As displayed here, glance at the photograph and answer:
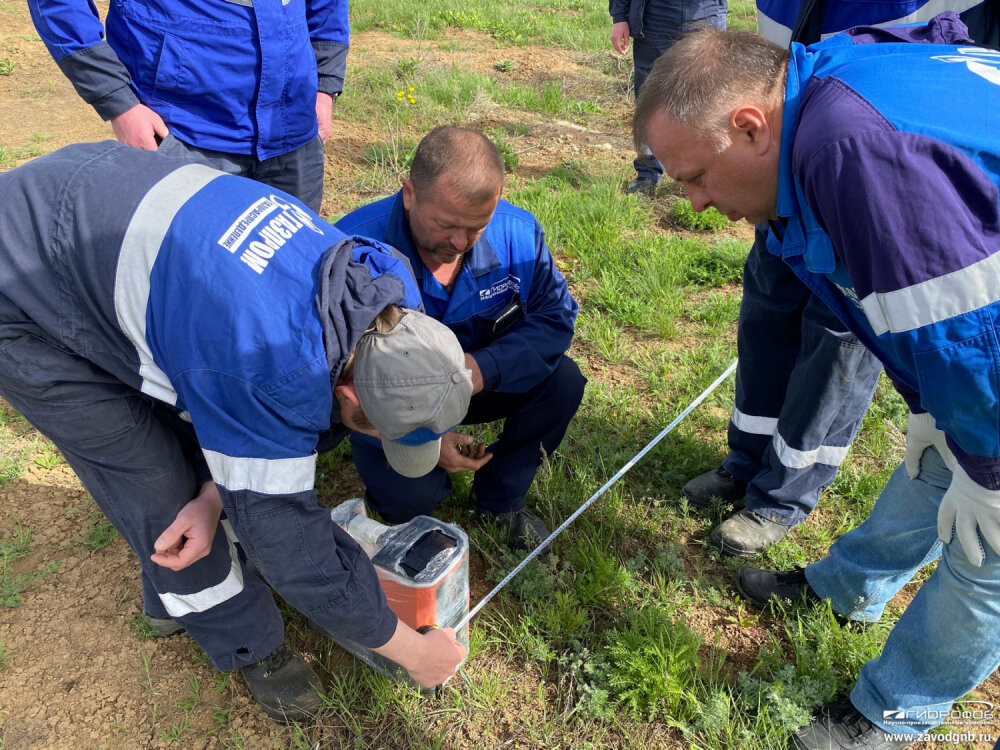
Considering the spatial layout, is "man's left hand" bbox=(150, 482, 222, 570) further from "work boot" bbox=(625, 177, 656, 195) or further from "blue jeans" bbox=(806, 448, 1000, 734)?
"work boot" bbox=(625, 177, 656, 195)

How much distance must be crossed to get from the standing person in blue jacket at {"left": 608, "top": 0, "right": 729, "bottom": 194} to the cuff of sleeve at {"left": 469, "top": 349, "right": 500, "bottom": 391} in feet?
9.04

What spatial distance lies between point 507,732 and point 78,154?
1938 millimetres

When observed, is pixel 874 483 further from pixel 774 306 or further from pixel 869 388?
pixel 774 306

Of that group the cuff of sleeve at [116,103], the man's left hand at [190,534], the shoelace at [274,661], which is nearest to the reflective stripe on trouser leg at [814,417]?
the shoelace at [274,661]

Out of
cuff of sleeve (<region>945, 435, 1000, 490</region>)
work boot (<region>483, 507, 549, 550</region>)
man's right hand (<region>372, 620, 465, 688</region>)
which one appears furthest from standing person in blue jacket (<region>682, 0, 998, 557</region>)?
man's right hand (<region>372, 620, 465, 688</region>)

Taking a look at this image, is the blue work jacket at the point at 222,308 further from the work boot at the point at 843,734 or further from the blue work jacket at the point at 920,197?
the work boot at the point at 843,734

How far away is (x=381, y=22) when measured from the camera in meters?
9.44

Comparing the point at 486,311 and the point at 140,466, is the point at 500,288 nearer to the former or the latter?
the point at 486,311

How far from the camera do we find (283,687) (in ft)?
7.41

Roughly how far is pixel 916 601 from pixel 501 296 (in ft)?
5.01

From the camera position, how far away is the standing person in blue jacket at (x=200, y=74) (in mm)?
2615

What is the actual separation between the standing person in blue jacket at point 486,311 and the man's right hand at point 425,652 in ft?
1.77

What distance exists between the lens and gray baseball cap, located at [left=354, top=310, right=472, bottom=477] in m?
1.49

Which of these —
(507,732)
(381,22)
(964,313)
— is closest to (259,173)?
(507,732)
